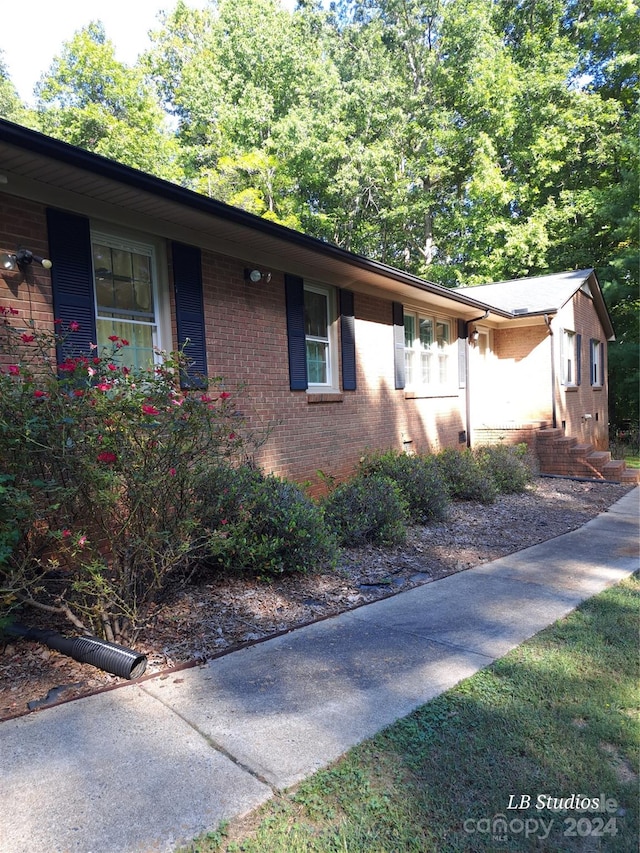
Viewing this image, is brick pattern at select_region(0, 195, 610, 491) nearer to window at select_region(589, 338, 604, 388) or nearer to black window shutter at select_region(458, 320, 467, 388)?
black window shutter at select_region(458, 320, 467, 388)

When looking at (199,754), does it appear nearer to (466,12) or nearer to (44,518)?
(44,518)

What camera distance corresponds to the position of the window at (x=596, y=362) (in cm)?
1755

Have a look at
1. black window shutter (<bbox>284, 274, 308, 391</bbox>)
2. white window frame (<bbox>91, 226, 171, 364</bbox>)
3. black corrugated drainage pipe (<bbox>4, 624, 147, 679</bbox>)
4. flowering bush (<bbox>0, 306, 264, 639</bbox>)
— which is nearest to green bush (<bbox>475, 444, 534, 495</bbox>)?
black window shutter (<bbox>284, 274, 308, 391</bbox>)

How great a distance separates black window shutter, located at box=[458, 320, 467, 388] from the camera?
40.1 feet

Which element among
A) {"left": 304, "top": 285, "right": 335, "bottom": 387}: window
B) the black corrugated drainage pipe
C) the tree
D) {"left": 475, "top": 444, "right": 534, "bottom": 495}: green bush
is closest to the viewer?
the black corrugated drainage pipe

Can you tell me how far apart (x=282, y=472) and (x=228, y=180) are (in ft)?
55.6

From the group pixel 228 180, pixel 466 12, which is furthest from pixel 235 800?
pixel 466 12

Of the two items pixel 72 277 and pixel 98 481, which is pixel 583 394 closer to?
pixel 72 277

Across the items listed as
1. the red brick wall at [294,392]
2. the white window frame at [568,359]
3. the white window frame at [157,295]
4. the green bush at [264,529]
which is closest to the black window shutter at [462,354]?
the red brick wall at [294,392]

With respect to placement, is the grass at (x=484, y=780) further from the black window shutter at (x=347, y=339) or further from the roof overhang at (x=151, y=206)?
the black window shutter at (x=347, y=339)

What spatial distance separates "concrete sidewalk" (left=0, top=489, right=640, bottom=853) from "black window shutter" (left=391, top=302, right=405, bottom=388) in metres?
5.76

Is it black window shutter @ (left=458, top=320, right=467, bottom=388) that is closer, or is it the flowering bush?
the flowering bush

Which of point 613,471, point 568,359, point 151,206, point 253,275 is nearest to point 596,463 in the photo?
point 613,471

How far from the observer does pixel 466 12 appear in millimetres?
21141
